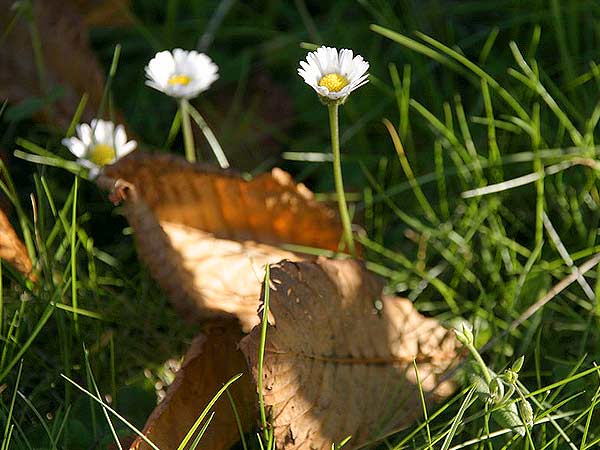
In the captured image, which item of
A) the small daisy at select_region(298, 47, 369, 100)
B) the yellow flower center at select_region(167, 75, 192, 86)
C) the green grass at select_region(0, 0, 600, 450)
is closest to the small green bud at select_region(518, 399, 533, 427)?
the green grass at select_region(0, 0, 600, 450)

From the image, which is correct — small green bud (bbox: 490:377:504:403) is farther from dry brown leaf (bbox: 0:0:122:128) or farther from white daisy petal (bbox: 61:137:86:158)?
dry brown leaf (bbox: 0:0:122:128)

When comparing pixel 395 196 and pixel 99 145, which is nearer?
pixel 99 145

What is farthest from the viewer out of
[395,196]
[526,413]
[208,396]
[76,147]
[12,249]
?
[395,196]

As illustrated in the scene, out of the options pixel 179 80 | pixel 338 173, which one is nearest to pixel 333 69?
pixel 338 173

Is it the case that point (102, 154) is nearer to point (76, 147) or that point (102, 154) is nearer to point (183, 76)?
point (76, 147)

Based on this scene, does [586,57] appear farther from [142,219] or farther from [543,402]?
[142,219]

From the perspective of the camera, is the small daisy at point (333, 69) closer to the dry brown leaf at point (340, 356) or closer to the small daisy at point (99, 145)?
the dry brown leaf at point (340, 356)

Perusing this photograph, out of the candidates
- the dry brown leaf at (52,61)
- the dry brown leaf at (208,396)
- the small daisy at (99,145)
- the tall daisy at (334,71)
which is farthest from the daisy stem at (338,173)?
the dry brown leaf at (52,61)

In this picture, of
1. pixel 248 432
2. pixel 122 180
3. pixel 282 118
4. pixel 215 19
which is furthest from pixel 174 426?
pixel 215 19
